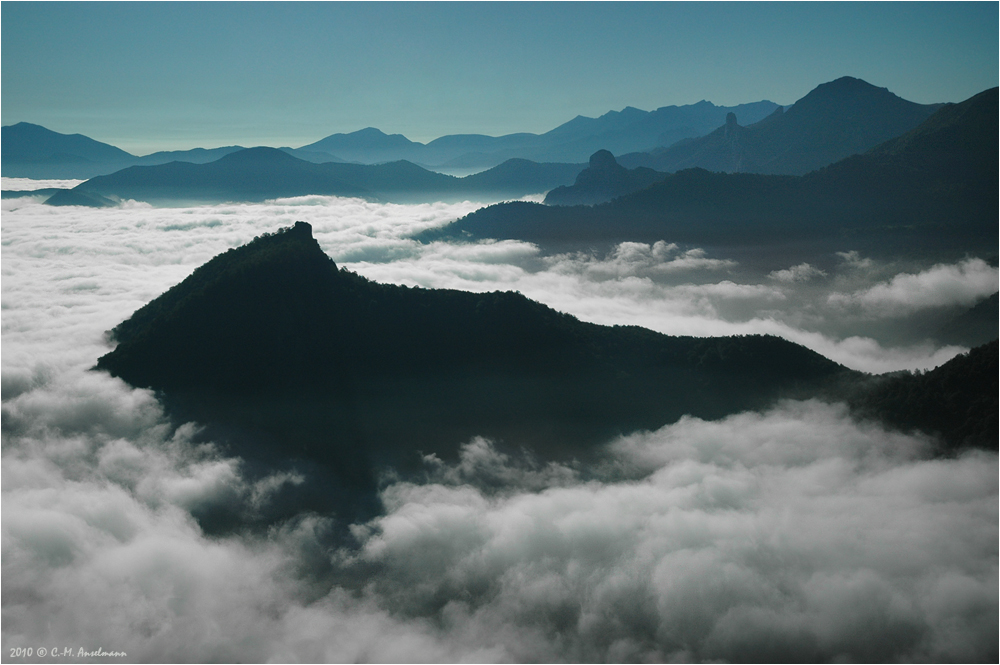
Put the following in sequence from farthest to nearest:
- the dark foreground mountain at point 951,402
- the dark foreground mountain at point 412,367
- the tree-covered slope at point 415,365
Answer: the tree-covered slope at point 415,365
the dark foreground mountain at point 412,367
the dark foreground mountain at point 951,402

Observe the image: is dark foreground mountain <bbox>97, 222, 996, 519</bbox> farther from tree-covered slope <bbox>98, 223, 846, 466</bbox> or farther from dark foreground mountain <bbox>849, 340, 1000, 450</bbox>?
dark foreground mountain <bbox>849, 340, 1000, 450</bbox>

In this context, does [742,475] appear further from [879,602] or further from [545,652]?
[545,652]

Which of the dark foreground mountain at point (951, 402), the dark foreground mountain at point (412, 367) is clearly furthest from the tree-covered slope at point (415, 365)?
the dark foreground mountain at point (951, 402)

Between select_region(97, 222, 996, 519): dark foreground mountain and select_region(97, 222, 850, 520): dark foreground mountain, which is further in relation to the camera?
select_region(97, 222, 850, 520): dark foreground mountain

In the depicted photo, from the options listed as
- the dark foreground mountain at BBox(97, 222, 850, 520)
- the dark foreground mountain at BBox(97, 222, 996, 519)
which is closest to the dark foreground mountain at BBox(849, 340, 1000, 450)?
the dark foreground mountain at BBox(97, 222, 996, 519)

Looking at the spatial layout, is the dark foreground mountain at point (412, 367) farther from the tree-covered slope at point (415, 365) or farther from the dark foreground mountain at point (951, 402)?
the dark foreground mountain at point (951, 402)

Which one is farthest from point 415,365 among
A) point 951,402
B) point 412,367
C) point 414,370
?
point 951,402

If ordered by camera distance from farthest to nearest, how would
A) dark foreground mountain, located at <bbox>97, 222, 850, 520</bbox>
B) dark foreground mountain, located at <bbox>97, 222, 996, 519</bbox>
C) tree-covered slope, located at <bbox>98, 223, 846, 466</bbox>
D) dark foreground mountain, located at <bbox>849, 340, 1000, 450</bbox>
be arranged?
1. tree-covered slope, located at <bbox>98, 223, 846, 466</bbox>
2. dark foreground mountain, located at <bbox>97, 222, 850, 520</bbox>
3. dark foreground mountain, located at <bbox>97, 222, 996, 519</bbox>
4. dark foreground mountain, located at <bbox>849, 340, 1000, 450</bbox>

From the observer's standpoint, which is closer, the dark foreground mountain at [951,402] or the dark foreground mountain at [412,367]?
the dark foreground mountain at [951,402]

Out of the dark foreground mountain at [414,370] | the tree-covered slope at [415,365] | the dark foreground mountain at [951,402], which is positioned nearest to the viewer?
the dark foreground mountain at [951,402]
